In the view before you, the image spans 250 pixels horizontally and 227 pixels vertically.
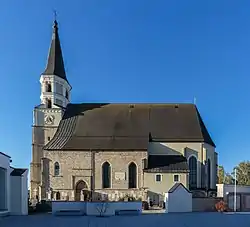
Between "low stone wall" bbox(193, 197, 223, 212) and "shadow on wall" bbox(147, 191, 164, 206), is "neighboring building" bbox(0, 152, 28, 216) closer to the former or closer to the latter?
"low stone wall" bbox(193, 197, 223, 212)

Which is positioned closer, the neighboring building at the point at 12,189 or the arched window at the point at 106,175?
the neighboring building at the point at 12,189

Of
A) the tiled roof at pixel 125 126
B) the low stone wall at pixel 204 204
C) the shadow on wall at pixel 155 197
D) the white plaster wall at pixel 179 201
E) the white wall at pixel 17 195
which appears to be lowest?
the shadow on wall at pixel 155 197

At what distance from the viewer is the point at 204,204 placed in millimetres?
31812

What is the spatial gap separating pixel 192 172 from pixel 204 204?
11.0m

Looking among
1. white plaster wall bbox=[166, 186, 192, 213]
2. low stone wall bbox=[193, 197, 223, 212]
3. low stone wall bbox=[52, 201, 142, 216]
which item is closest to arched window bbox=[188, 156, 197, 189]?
low stone wall bbox=[193, 197, 223, 212]

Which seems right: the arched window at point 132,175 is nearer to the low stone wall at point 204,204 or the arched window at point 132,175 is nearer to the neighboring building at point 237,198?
the low stone wall at point 204,204

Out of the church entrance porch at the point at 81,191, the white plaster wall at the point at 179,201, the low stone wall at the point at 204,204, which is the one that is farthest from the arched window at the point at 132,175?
the white plaster wall at the point at 179,201

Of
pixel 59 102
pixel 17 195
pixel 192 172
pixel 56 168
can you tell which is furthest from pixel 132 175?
pixel 17 195

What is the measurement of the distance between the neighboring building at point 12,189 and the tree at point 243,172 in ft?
128

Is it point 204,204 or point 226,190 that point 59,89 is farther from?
point 226,190

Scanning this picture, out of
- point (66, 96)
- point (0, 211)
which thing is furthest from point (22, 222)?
point (66, 96)

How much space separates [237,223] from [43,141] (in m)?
30.5

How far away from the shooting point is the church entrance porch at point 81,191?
134ft

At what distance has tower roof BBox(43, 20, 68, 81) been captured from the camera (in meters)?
47.6
